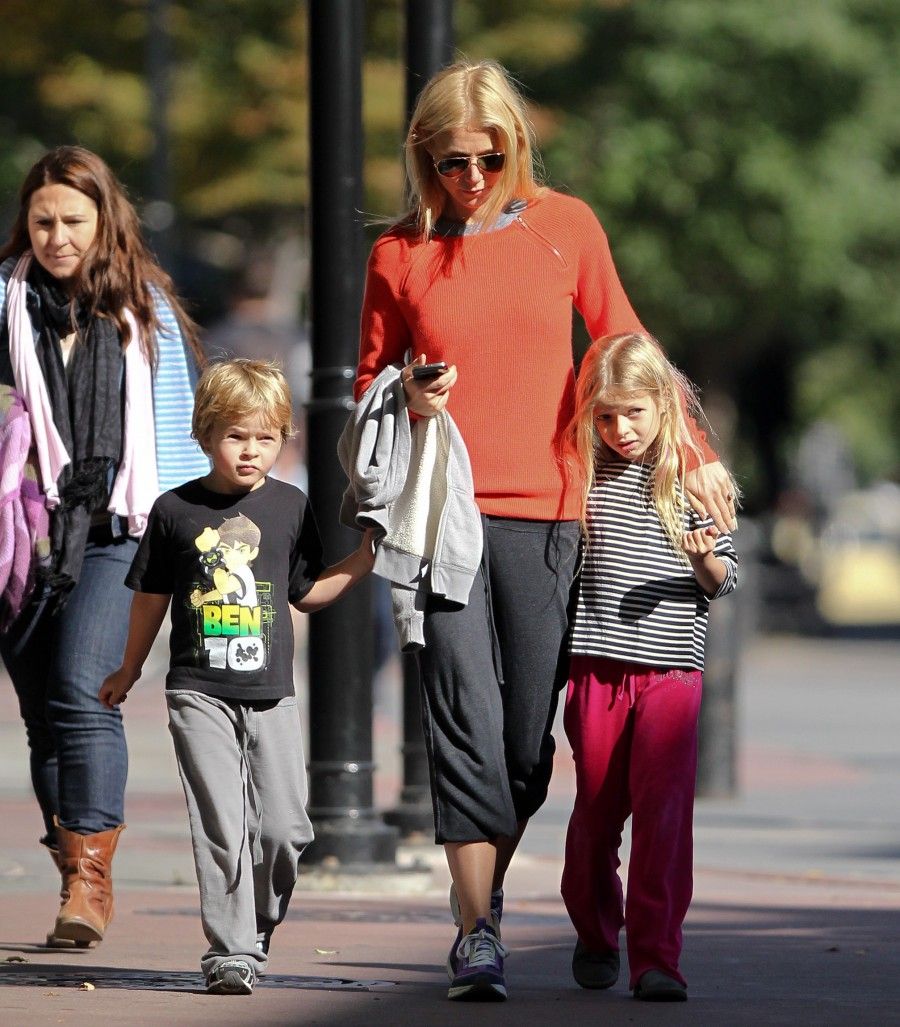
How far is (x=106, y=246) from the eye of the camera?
5.46 meters

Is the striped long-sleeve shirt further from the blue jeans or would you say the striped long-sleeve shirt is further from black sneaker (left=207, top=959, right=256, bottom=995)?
the blue jeans

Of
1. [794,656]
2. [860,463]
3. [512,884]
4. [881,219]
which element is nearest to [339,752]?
[512,884]

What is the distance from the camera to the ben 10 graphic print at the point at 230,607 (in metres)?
4.63

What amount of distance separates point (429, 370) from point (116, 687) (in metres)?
1.06

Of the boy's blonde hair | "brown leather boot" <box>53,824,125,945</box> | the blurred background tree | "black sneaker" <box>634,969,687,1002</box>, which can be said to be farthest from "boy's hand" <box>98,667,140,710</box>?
the blurred background tree

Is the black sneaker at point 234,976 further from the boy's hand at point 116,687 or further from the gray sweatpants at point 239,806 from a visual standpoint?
the boy's hand at point 116,687

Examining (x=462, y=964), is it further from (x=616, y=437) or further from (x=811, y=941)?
(x=811, y=941)

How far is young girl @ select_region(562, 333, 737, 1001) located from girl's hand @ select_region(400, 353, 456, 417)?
36 cm

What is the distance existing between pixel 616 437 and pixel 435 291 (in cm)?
50

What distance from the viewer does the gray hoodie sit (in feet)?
15.1

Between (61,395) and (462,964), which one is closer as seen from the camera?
(462,964)

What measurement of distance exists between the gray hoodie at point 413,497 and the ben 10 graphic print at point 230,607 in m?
0.26

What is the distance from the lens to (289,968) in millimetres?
5262

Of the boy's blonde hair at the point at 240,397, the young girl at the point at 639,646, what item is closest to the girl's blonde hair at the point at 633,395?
the young girl at the point at 639,646
